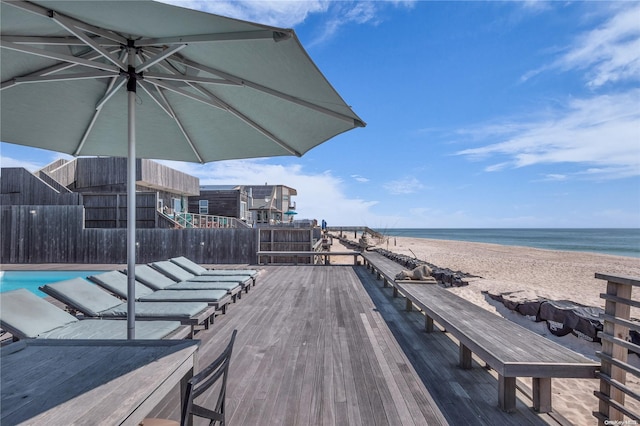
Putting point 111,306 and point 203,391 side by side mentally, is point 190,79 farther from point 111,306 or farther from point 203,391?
point 111,306

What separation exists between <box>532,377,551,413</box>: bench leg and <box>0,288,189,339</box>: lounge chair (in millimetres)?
3349

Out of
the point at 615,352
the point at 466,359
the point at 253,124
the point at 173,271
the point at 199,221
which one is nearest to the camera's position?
the point at 615,352

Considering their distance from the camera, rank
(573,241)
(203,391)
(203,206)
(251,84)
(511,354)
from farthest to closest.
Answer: (573,241)
(203,206)
(251,84)
(511,354)
(203,391)

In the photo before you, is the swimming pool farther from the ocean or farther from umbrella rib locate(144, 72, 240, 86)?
the ocean

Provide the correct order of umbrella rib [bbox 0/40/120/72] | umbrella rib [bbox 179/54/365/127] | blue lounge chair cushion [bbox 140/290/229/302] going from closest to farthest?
umbrella rib [bbox 0/40/120/72] < umbrella rib [bbox 179/54/365/127] < blue lounge chair cushion [bbox 140/290/229/302]

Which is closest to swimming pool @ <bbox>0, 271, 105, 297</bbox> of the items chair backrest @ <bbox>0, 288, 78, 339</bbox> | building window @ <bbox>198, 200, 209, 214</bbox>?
chair backrest @ <bbox>0, 288, 78, 339</bbox>

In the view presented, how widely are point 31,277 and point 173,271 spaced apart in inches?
301

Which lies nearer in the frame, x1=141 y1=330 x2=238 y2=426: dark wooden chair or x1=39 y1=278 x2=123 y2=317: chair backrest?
x1=141 y1=330 x2=238 y2=426: dark wooden chair

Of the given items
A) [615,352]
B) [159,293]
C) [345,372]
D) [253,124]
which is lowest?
[345,372]

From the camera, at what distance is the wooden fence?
38.7 ft

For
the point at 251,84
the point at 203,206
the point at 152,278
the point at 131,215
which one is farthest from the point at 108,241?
the point at 251,84

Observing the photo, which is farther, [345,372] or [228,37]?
[345,372]

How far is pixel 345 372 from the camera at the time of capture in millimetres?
2848

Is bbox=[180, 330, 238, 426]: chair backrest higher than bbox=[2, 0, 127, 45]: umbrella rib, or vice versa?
bbox=[2, 0, 127, 45]: umbrella rib
